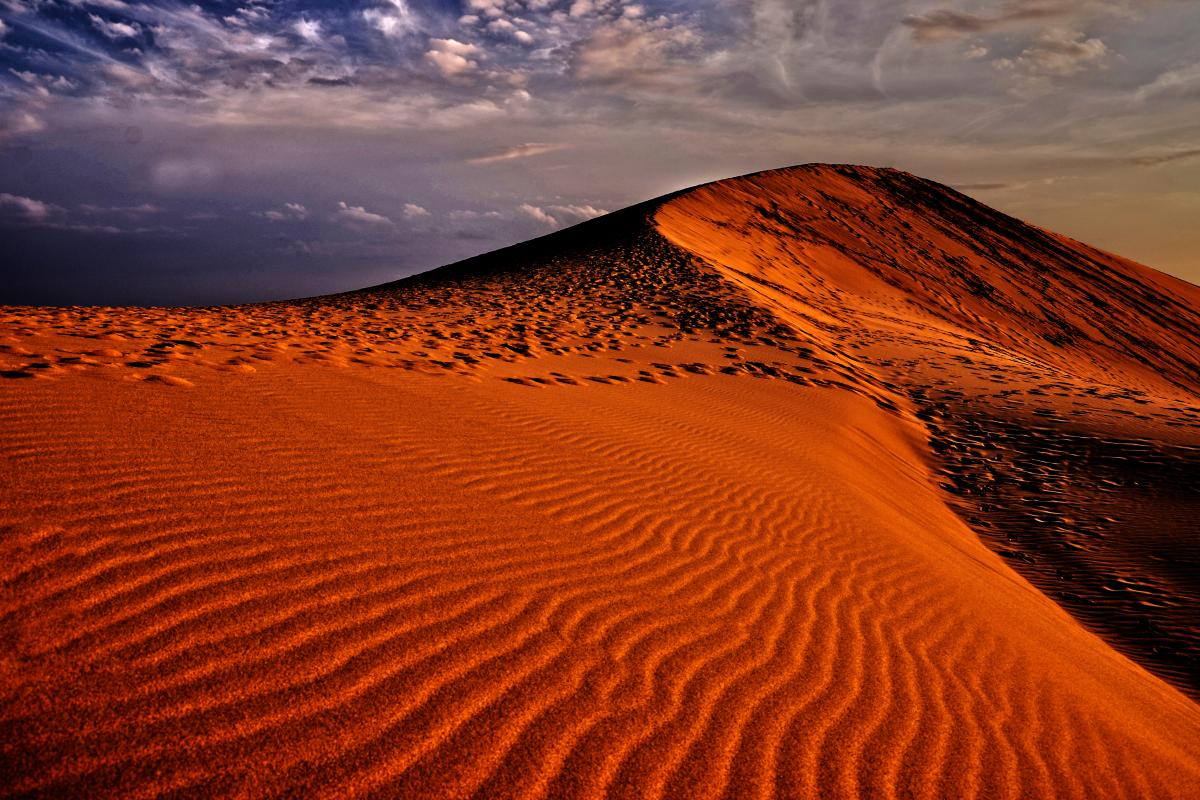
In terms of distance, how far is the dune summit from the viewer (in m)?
2.25

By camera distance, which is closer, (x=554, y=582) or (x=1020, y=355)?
(x=554, y=582)

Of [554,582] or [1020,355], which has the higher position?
[1020,355]

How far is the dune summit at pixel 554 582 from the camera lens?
2246 millimetres

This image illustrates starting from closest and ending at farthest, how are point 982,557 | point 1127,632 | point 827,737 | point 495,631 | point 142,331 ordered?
1. point 827,737
2. point 495,631
3. point 1127,632
4. point 982,557
5. point 142,331

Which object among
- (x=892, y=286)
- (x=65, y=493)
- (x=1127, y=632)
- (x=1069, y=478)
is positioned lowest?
(x=1127, y=632)

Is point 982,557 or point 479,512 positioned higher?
point 479,512

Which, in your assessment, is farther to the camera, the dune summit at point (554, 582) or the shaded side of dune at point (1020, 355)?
the shaded side of dune at point (1020, 355)

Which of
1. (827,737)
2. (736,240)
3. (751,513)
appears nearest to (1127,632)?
(751,513)

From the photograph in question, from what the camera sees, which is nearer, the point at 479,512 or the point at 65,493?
the point at 65,493

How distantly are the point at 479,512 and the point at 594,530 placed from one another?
0.79m

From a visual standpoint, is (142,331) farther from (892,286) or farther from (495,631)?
(892,286)

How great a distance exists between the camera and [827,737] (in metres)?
2.67

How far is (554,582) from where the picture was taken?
348cm

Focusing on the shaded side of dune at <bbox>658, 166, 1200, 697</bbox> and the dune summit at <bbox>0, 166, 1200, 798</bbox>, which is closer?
the dune summit at <bbox>0, 166, 1200, 798</bbox>
